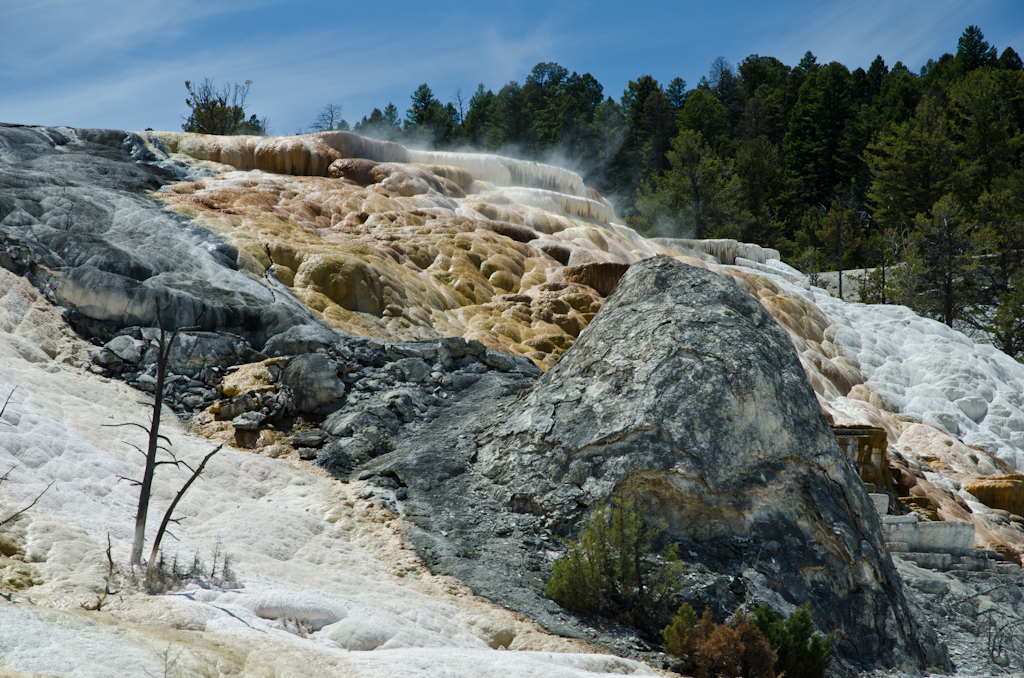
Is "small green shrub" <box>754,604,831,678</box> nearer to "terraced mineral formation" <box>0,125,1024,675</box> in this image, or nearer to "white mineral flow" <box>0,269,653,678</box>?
"terraced mineral formation" <box>0,125,1024,675</box>

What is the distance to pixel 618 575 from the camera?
7426mm

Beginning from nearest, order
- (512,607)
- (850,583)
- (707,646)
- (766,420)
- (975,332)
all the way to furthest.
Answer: (707,646) → (512,607) → (850,583) → (766,420) → (975,332)

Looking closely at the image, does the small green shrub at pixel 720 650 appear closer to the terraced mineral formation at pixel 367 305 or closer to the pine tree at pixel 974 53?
the terraced mineral formation at pixel 367 305

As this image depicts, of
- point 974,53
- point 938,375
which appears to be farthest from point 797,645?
point 974,53

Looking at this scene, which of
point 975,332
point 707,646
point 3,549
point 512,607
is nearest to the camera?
point 3,549

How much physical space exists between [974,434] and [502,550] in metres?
17.1

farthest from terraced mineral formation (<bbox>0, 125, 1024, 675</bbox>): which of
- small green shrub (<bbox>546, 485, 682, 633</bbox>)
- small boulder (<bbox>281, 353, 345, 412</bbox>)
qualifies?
small green shrub (<bbox>546, 485, 682, 633</bbox>)

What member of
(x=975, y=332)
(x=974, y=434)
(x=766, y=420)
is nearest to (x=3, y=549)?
(x=766, y=420)

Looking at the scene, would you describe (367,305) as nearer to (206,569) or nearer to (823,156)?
(206,569)

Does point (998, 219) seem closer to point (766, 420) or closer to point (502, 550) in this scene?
point (766, 420)

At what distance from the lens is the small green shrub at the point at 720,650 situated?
6.16 m

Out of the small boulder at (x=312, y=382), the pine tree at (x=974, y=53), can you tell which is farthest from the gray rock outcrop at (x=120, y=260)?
the pine tree at (x=974, y=53)

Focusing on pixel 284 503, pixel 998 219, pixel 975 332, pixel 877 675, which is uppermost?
pixel 998 219

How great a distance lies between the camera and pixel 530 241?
20.7 metres
